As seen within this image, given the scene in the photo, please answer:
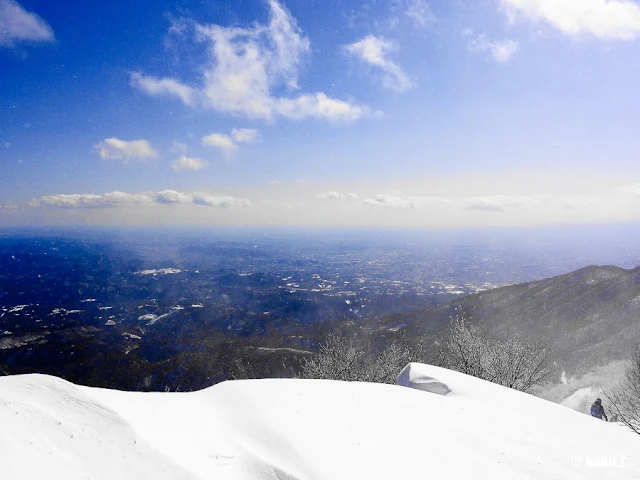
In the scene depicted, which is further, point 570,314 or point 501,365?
point 570,314

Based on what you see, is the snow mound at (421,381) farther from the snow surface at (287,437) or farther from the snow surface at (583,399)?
the snow surface at (583,399)

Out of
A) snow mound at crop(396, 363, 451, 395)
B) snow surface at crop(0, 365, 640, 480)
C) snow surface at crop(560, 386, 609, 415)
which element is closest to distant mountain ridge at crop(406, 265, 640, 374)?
snow surface at crop(560, 386, 609, 415)

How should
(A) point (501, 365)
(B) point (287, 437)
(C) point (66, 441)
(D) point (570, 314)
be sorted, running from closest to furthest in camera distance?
(C) point (66, 441)
(B) point (287, 437)
(A) point (501, 365)
(D) point (570, 314)

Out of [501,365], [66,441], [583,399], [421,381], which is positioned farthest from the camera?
[583,399]

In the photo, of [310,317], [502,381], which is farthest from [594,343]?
[310,317]

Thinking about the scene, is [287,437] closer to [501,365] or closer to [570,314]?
[501,365]

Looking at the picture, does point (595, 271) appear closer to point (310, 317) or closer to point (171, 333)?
point (310, 317)

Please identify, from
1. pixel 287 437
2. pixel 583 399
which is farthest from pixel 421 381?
pixel 583 399
